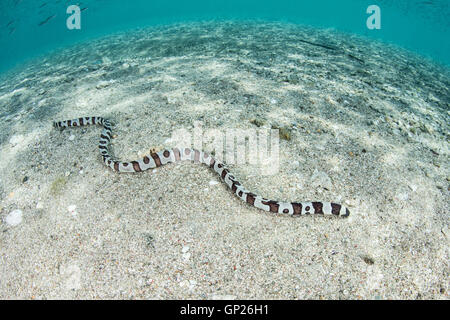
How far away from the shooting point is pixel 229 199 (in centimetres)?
360

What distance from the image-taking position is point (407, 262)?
9.50 ft

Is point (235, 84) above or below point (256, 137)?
above

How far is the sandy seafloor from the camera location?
272 centimetres

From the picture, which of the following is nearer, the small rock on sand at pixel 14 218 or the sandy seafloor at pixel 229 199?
the sandy seafloor at pixel 229 199

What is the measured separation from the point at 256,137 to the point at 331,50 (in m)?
8.56

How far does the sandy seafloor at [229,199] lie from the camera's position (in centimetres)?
272

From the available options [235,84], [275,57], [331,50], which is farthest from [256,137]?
[331,50]

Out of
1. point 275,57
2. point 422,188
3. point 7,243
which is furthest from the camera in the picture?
point 275,57

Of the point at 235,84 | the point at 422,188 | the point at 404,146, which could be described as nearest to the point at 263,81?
the point at 235,84

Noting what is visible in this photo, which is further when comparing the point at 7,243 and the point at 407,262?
the point at 7,243

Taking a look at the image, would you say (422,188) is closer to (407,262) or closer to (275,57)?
(407,262)

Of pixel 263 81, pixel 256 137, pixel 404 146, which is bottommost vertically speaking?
pixel 404 146

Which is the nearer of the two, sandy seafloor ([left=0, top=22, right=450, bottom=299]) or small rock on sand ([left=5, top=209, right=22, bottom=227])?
sandy seafloor ([left=0, top=22, right=450, bottom=299])

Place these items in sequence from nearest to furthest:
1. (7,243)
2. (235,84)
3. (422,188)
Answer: (7,243) < (422,188) < (235,84)
